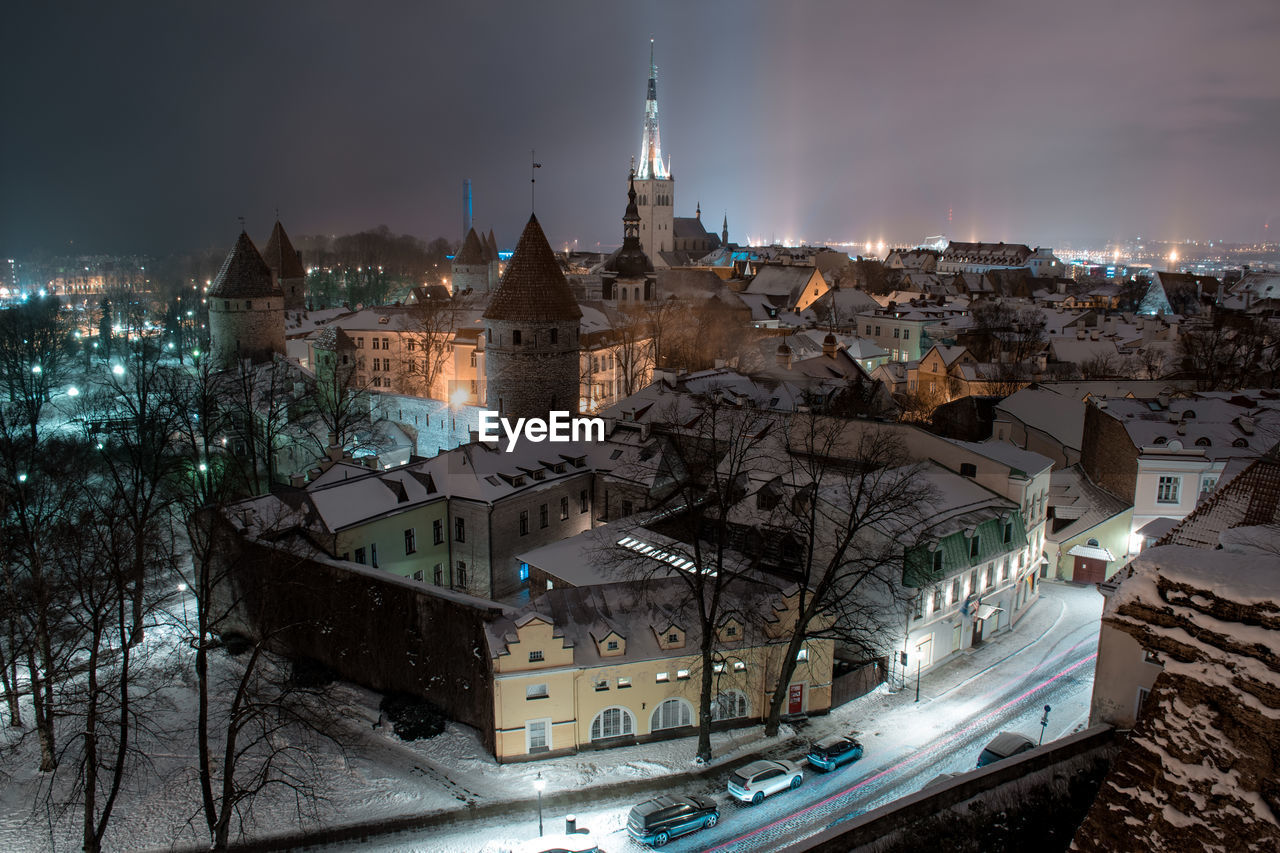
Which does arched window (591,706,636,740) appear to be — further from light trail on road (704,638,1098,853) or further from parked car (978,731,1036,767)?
parked car (978,731,1036,767)

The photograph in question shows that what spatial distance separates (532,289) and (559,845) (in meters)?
22.1

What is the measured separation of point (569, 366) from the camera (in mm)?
34750

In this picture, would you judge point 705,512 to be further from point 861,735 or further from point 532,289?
point 532,289

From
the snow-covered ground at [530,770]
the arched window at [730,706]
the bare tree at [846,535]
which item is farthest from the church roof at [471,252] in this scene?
the arched window at [730,706]

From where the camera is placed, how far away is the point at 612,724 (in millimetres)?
19438

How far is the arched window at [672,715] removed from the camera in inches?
781

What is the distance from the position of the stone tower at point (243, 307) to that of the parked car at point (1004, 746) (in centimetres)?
4271

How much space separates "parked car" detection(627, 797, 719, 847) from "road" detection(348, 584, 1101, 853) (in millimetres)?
169

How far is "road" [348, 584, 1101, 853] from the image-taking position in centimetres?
1648

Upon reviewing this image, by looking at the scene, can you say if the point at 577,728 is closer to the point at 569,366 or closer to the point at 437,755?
the point at 437,755

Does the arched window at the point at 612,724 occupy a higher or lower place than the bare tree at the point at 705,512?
lower

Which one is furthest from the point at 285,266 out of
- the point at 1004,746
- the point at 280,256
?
the point at 1004,746

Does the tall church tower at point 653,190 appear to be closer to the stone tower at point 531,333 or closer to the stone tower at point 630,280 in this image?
the stone tower at point 630,280

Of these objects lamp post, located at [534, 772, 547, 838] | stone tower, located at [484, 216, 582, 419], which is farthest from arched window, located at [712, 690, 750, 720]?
stone tower, located at [484, 216, 582, 419]
